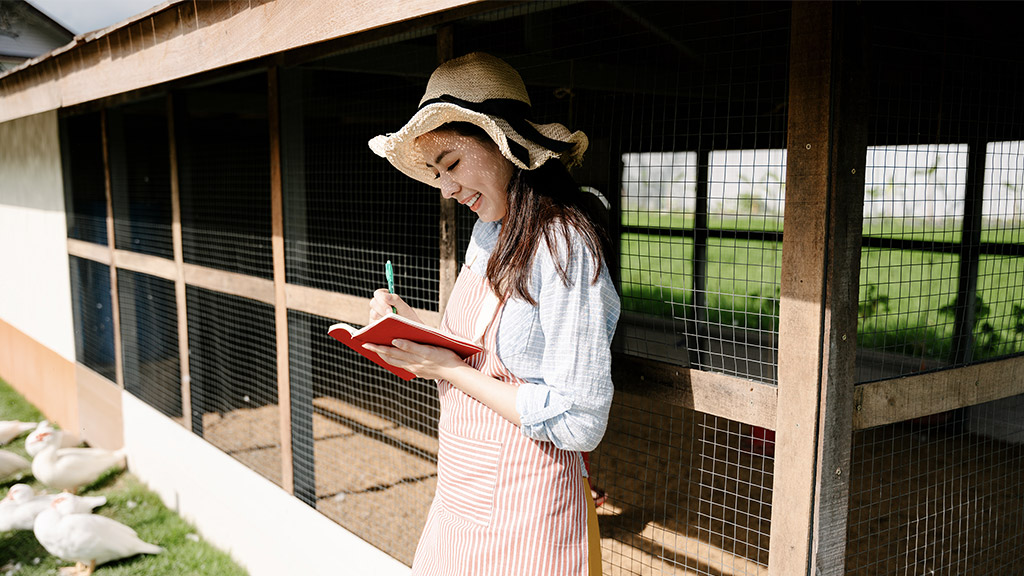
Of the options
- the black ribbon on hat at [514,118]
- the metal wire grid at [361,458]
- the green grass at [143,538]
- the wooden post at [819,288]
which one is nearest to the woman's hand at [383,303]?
the black ribbon on hat at [514,118]

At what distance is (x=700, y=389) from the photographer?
1.52 meters

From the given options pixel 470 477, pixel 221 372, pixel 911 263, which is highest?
pixel 911 263

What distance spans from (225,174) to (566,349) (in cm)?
324

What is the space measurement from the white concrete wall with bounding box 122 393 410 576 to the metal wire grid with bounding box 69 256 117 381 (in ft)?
1.73

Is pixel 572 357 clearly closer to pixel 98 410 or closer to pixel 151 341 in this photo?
pixel 151 341

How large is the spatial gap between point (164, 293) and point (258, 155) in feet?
5.25

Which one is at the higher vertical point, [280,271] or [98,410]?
[280,271]

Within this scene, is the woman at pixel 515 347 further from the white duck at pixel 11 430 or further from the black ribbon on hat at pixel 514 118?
the white duck at pixel 11 430

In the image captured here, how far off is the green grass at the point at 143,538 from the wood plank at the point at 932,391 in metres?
2.89

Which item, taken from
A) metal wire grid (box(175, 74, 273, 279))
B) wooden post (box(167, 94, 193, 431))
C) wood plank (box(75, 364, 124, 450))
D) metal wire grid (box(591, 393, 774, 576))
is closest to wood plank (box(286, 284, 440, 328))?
metal wire grid (box(175, 74, 273, 279))

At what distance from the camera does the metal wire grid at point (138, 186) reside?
14.0 ft

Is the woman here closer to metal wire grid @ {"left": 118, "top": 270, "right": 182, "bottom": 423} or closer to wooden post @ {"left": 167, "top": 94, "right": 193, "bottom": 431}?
wooden post @ {"left": 167, "top": 94, "right": 193, "bottom": 431}

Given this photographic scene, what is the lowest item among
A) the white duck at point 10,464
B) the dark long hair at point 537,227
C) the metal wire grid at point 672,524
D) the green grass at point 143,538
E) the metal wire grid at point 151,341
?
the green grass at point 143,538

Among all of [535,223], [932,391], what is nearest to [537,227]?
[535,223]
